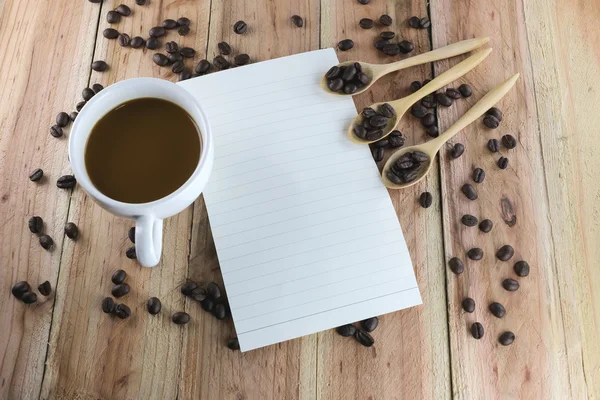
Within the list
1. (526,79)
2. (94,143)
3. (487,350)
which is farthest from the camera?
(526,79)

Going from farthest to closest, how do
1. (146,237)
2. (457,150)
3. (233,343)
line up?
(457,150) < (233,343) < (146,237)

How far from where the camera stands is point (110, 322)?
95 centimetres

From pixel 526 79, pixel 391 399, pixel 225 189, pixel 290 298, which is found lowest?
pixel 391 399

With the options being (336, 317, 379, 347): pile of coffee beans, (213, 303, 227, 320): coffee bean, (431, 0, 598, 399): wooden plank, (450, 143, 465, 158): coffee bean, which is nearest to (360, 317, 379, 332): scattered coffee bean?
(336, 317, 379, 347): pile of coffee beans

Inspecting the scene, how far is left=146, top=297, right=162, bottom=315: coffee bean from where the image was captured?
36.9 inches

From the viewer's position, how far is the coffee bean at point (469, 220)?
998 mm

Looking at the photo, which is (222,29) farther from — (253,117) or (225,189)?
(225,189)

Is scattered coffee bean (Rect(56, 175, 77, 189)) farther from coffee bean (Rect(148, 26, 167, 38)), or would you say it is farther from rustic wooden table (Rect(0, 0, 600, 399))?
coffee bean (Rect(148, 26, 167, 38))

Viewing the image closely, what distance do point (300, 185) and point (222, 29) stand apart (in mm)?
375

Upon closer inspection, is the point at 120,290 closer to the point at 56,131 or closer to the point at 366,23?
the point at 56,131

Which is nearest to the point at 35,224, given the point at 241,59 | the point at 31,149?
the point at 31,149

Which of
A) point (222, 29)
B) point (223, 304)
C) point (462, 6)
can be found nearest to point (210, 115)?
point (222, 29)

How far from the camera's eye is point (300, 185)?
997mm

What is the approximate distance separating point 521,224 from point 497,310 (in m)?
0.17
